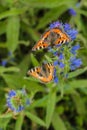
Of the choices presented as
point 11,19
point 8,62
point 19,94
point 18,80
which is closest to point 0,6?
point 11,19

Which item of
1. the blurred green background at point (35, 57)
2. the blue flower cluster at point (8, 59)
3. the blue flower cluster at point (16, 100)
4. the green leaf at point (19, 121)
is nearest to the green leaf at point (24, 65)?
the blurred green background at point (35, 57)

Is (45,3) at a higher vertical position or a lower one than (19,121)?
higher

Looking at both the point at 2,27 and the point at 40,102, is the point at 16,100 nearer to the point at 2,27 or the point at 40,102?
the point at 40,102

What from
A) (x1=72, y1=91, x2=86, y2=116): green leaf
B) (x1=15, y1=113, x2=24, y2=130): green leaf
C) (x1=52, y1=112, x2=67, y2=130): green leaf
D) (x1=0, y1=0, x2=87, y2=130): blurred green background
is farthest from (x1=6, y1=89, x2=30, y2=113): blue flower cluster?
(x1=72, y1=91, x2=86, y2=116): green leaf

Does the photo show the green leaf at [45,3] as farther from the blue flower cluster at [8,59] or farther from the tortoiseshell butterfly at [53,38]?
the tortoiseshell butterfly at [53,38]

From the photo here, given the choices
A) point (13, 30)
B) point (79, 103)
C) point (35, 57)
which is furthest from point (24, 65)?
point (79, 103)

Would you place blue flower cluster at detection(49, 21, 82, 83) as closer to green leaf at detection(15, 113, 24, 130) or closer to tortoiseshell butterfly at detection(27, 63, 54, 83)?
tortoiseshell butterfly at detection(27, 63, 54, 83)
